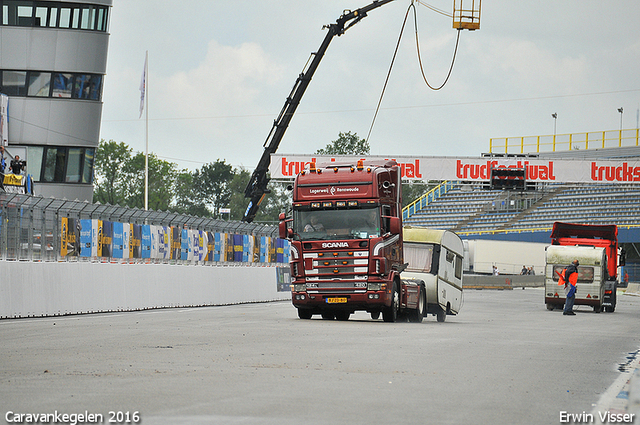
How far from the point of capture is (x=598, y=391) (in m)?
9.35

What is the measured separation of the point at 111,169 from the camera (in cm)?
11500

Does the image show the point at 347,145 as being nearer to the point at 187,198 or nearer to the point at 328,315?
the point at 187,198

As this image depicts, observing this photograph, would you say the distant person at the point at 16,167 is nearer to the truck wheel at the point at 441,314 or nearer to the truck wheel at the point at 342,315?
the truck wheel at the point at 342,315

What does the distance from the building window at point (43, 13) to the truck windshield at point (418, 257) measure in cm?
2754

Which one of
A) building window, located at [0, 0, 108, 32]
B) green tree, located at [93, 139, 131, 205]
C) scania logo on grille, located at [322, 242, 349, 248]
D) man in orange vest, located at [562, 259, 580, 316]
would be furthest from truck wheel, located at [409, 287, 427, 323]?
green tree, located at [93, 139, 131, 205]

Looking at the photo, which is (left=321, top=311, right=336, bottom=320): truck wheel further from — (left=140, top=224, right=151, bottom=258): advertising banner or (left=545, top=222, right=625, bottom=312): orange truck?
(left=545, top=222, right=625, bottom=312): orange truck

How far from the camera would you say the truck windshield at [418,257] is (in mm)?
24484

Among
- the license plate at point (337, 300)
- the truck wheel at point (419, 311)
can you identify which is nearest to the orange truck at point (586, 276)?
the truck wheel at point (419, 311)

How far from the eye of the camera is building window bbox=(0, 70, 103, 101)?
44844 mm

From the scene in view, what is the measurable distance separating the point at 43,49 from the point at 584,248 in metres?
28.0

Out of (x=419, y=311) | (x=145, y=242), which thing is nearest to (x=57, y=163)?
(x=145, y=242)

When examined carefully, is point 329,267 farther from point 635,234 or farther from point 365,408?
point 635,234

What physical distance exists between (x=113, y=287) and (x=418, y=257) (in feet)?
27.8

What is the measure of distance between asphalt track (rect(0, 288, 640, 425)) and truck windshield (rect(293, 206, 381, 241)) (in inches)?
144
